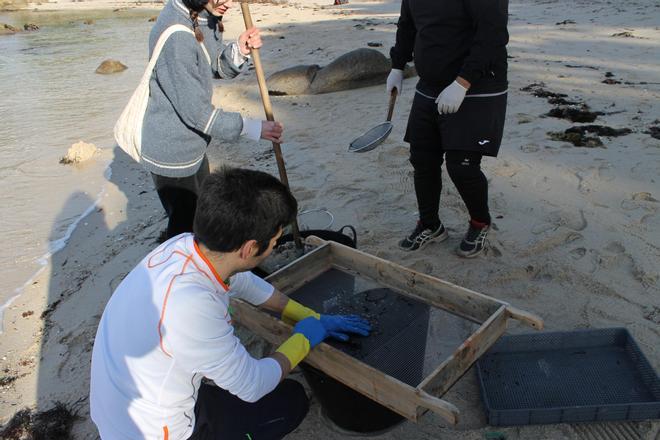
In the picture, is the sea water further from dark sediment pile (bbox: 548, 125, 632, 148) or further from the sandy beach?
dark sediment pile (bbox: 548, 125, 632, 148)

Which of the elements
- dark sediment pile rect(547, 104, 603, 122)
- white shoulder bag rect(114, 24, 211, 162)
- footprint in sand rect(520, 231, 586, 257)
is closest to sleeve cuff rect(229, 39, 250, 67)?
white shoulder bag rect(114, 24, 211, 162)

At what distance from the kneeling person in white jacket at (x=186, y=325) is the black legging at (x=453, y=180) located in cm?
163

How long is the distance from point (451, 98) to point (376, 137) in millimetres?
1134

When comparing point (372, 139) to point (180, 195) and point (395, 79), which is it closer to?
point (395, 79)

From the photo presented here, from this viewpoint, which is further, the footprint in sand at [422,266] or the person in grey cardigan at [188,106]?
the footprint in sand at [422,266]

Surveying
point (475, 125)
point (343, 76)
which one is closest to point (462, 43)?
point (475, 125)

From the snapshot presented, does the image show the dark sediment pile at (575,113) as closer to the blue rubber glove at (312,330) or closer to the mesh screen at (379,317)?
the mesh screen at (379,317)

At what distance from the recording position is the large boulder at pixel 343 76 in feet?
27.3

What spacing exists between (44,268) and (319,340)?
3.69m

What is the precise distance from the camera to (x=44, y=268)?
466cm

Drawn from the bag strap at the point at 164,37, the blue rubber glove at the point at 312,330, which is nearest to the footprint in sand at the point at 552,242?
the blue rubber glove at the point at 312,330

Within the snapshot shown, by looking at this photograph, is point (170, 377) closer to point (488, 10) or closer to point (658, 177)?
point (488, 10)

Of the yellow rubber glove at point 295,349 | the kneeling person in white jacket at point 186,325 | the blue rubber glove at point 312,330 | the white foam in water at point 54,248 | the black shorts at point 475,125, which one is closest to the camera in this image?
the kneeling person in white jacket at point 186,325

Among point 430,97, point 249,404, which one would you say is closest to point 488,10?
point 430,97
